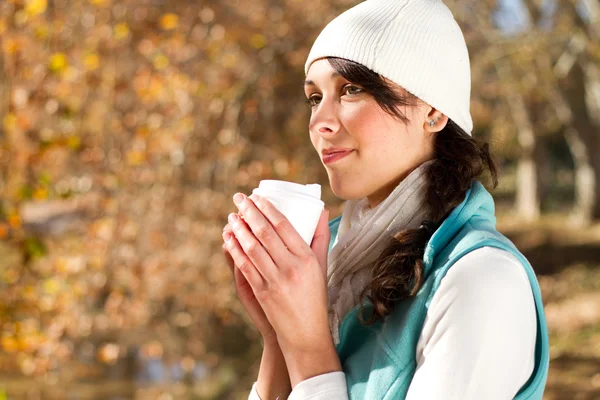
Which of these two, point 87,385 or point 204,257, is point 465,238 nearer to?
point 204,257

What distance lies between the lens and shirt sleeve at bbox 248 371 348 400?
1.22 meters

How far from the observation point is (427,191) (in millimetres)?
1336

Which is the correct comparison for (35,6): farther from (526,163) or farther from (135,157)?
(526,163)

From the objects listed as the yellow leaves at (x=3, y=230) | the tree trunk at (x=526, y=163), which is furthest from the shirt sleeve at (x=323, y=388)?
the tree trunk at (x=526, y=163)

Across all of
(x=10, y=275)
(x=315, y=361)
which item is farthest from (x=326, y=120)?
(x=10, y=275)

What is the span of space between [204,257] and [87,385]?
3387 millimetres

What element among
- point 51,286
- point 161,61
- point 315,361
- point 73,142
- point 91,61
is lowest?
point 51,286

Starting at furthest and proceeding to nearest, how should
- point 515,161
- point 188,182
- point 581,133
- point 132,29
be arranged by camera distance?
point 515,161, point 581,133, point 188,182, point 132,29

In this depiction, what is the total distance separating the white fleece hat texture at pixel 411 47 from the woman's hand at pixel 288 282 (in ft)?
0.98

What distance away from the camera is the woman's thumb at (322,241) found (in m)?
1.29

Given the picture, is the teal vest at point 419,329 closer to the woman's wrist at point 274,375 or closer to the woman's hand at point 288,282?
the woman's hand at point 288,282

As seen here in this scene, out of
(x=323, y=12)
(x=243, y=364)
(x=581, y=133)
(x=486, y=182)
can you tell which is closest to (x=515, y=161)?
(x=581, y=133)

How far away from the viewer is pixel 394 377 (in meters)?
1.19

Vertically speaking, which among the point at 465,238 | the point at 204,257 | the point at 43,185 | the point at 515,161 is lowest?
the point at 515,161
